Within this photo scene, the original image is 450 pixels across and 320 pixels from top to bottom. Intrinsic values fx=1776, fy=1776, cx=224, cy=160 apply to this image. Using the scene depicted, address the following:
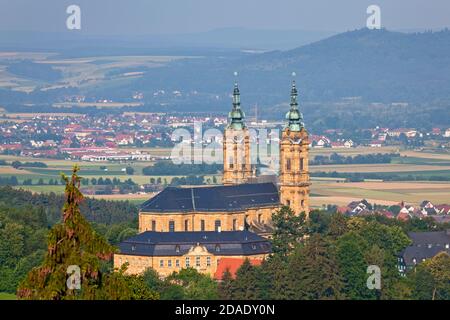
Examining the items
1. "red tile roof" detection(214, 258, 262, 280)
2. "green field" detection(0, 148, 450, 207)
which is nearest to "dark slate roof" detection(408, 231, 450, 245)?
"red tile roof" detection(214, 258, 262, 280)

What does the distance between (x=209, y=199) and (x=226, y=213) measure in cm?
127

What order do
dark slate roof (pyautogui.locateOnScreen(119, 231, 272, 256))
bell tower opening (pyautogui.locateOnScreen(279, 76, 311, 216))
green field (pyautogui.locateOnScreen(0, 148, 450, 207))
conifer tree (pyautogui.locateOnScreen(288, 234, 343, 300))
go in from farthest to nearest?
green field (pyautogui.locateOnScreen(0, 148, 450, 207)) < bell tower opening (pyautogui.locateOnScreen(279, 76, 311, 216)) < dark slate roof (pyautogui.locateOnScreen(119, 231, 272, 256)) < conifer tree (pyautogui.locateOnScreen(288, 234, 343, 300))

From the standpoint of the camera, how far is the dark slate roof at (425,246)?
86750 millimetres

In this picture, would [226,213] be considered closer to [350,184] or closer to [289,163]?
[289,163]

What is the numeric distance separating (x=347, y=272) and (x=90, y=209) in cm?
4974

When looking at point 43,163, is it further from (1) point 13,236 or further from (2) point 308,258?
(2) point 308,258

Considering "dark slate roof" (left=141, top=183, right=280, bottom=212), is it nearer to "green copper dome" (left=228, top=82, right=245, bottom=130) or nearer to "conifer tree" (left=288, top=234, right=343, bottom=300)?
"green copper dome" (left=228, top=82, right=245, bottom=130)

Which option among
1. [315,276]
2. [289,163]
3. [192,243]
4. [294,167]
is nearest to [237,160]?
[289,163]

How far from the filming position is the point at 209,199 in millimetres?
90000

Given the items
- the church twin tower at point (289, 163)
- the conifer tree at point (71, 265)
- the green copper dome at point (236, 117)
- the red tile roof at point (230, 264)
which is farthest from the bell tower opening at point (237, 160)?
the conifer tree at point (71, 265)

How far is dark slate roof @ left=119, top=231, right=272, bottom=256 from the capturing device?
272 ft

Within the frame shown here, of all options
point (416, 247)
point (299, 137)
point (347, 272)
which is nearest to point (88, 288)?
point (347, 272)

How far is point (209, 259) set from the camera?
8294 cm
